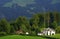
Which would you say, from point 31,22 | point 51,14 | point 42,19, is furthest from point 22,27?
point 51,14

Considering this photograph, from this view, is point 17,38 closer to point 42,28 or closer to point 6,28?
point 6,28

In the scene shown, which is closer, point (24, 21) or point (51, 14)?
point (24, 21)

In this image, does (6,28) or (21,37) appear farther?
(6,28)

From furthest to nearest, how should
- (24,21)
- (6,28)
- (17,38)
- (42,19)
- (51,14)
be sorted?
(51,14), (42,19), (24,21), (6,28), (17,38)

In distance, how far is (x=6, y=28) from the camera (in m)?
54.5

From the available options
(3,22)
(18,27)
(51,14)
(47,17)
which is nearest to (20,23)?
(18,27)

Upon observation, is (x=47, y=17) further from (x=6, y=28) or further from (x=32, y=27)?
(x=6, y=28)

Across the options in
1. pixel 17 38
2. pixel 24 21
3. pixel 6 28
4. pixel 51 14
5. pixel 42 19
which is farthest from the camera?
pixel 51 14

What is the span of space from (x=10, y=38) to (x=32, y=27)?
5233 centimetres

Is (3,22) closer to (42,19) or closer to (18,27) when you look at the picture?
(18,27)

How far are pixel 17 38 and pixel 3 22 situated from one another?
1907 inches

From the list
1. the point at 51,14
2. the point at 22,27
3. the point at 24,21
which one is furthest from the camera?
the point at 51,14

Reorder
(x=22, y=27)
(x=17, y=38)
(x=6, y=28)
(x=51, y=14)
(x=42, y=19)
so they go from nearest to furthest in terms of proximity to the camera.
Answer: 1. (x=17, y=38)
2. (x=6, y=28)
3. (x=22, y=27)
4. (x=42, y=19)
5. (x=51, y=14)

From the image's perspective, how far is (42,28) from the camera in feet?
213
